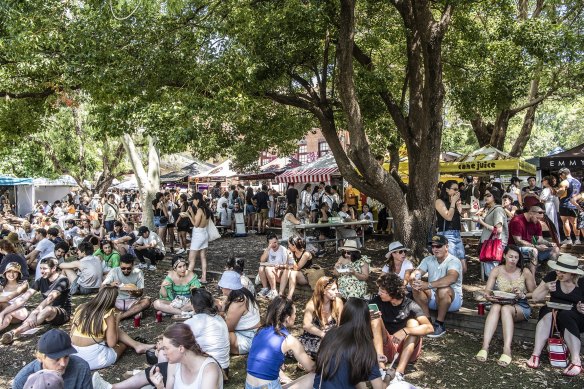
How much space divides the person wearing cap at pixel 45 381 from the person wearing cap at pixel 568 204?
36.0ft

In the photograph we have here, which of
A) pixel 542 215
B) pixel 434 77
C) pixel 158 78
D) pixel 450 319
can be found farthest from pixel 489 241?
pixel 158 78

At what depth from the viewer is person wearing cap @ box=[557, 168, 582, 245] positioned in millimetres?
11297

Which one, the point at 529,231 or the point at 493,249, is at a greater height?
the point at 529,231

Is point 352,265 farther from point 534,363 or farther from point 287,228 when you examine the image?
point 287,228

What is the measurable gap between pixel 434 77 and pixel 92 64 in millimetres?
6283

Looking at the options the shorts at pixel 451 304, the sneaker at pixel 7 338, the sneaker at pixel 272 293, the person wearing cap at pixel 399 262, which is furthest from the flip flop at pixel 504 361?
the sneaker at pixel 7 338

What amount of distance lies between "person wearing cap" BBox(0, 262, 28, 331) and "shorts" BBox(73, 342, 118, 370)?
2708 millimetres

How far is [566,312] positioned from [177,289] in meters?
5.21

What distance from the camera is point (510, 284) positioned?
6215 mm

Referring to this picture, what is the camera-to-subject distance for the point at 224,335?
201 inches

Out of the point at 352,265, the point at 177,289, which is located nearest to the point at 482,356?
the point at 352,265

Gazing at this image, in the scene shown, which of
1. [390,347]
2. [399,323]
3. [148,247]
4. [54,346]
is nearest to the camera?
[54,346]

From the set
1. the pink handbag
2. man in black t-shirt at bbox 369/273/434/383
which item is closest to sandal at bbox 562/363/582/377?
man in black t-shirt at bbox 369/273/434/383

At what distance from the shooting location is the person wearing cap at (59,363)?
364cm
